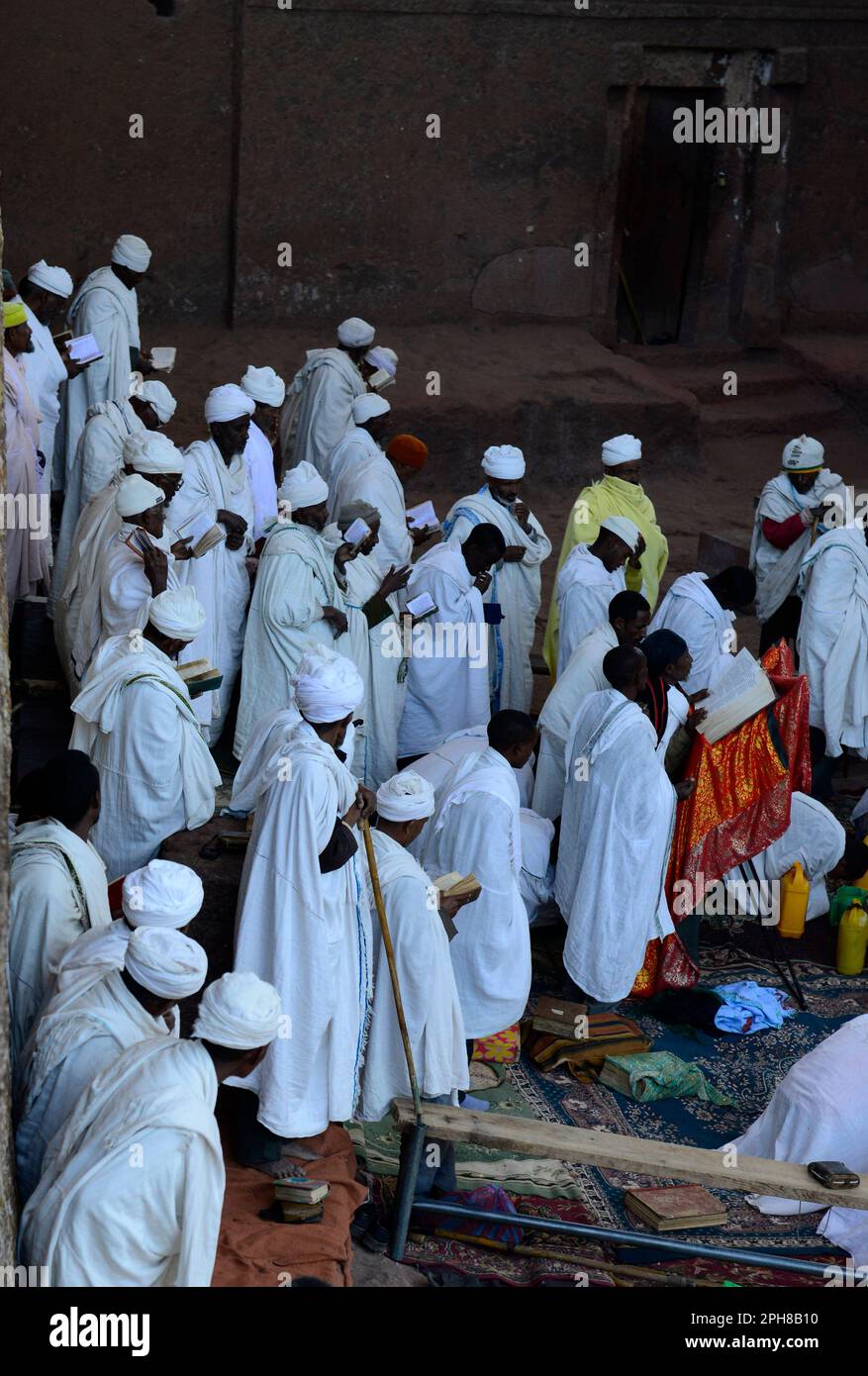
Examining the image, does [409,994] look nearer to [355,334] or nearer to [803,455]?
[803,455]

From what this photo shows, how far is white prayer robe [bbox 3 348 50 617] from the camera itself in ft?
29.5

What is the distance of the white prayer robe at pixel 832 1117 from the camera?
6.66 metres

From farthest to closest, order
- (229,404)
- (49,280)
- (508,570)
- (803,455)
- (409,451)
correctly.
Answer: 1. (803,455)
2. (409,451)
3. (508,570)
4. (49,280)
5. (229,404)

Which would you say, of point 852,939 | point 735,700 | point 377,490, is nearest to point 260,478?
point 377,490

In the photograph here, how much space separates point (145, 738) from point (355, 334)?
18.8 ft

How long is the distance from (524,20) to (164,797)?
10028mm

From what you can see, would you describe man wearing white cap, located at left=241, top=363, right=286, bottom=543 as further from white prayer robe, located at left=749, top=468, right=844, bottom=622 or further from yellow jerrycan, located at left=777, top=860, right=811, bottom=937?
yellow jerrycan, located at left=777, top=860, right=811, bottom=937

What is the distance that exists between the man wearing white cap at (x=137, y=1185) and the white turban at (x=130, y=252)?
7.45m

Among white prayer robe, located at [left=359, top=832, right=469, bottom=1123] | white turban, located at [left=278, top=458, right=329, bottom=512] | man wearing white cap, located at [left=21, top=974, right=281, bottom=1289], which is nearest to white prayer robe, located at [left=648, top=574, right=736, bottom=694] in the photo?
white turban, located at [left=278, top=458, right=329, bottom=512]

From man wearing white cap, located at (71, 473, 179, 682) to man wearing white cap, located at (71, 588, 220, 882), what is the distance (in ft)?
1.67

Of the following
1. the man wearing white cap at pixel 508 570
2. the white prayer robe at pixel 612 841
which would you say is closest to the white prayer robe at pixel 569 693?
the white prayer robe at pixel 612 841

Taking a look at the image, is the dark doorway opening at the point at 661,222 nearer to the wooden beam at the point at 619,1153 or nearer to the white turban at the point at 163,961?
the wooden beam at the point at 619,1153

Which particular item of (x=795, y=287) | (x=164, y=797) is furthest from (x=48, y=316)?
(x=795, y=287)

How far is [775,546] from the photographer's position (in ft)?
36.3
